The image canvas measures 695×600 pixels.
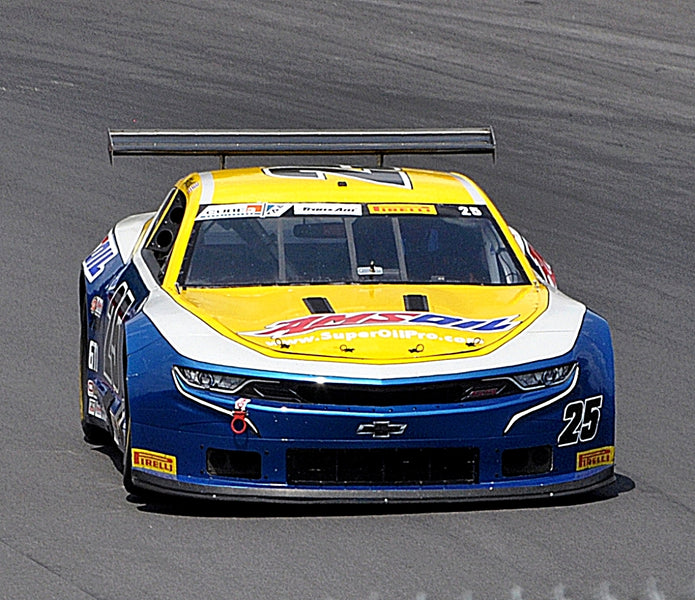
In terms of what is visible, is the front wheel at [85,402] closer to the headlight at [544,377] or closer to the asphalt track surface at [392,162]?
the asphalt track surface at [392,162]

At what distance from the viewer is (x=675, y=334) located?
35.3 ft

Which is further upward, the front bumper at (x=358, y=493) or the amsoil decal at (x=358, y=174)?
the amsoil decal at (x=358, y=174)

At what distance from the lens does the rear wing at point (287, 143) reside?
923cm

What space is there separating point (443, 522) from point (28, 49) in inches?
527

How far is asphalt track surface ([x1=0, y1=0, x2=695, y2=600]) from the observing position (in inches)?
251

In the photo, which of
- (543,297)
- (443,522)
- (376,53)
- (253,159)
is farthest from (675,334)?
→ (376,53)

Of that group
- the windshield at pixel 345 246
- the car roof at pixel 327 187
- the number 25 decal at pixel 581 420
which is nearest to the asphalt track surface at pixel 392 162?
the number 25 decal at pixel 581 420

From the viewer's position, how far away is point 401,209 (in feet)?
27.7

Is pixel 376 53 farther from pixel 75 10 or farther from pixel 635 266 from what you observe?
pixel 635 266

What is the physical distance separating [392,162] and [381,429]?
9.62m

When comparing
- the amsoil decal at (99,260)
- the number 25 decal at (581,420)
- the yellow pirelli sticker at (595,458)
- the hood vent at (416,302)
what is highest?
the hood vent at (416,302)

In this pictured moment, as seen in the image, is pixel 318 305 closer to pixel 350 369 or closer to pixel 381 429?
pixel 350 369

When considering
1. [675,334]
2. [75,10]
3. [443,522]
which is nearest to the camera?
[443,522]

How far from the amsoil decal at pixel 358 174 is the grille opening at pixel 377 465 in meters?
2.07
